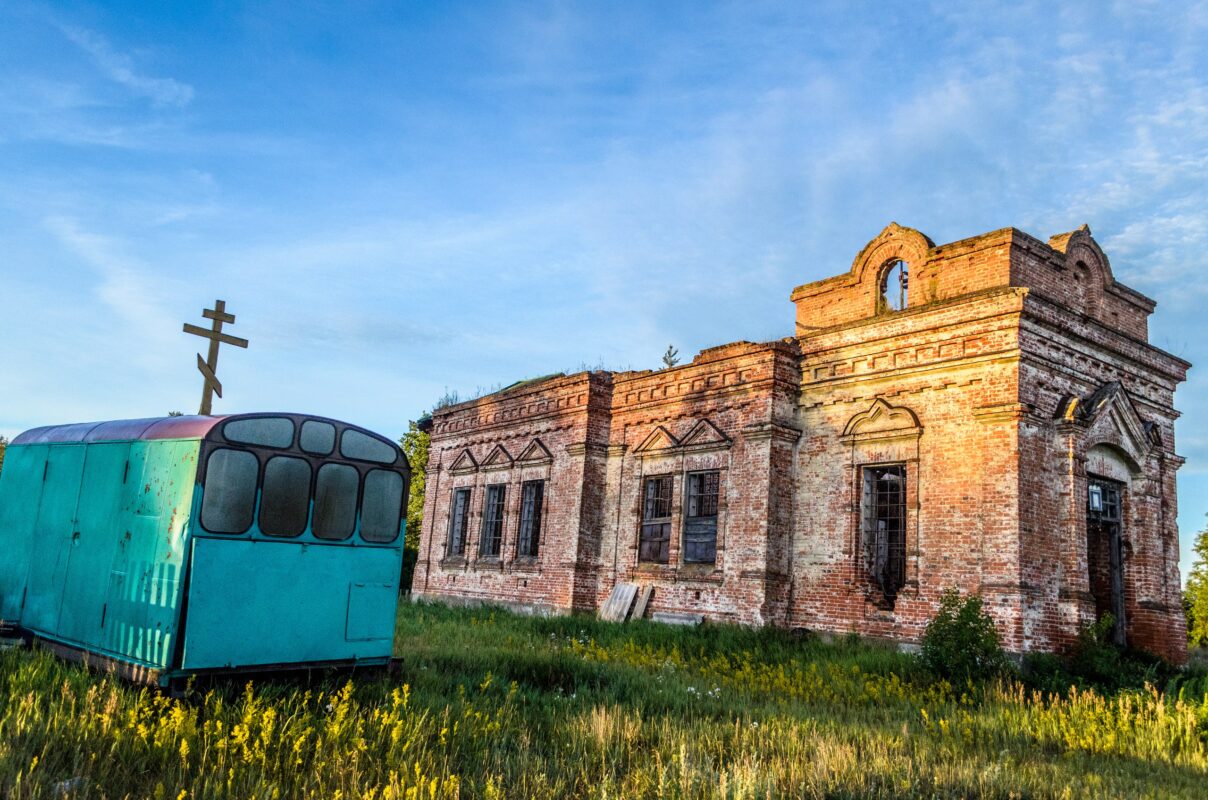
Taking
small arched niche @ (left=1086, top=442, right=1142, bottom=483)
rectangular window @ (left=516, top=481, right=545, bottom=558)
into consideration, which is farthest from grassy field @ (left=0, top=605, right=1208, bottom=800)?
rectangular window @ (left=516, top=481, right=545, bottom=558)

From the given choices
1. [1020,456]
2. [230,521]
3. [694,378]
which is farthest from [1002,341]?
[230,521]

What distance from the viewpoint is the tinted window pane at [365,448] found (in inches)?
345

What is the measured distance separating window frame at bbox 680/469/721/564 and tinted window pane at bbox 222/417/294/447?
9.68m

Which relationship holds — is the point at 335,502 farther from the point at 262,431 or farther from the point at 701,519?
the point at 701,519

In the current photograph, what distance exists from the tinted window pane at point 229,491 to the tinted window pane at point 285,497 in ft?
0.47

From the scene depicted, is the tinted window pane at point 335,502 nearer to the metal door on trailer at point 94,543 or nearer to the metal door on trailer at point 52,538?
the metal door on trailer at point 94,543

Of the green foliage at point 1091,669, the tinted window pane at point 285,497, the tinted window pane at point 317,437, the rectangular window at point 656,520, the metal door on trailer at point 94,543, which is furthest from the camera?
the rectangular window at point 656,520

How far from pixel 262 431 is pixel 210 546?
110cm

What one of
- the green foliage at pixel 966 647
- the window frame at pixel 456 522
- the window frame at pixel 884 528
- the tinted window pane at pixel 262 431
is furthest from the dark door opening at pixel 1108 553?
the window frame at pixel 456 522

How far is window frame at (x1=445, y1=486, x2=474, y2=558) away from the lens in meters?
22.5

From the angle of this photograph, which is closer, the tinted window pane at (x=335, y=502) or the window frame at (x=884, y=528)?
the tinted window pane at (x=335, y=502)

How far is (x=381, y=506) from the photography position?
29.8 ft

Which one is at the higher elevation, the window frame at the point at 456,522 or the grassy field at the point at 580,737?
the window frame at the point at 456,522

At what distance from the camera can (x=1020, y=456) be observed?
1256 cm
